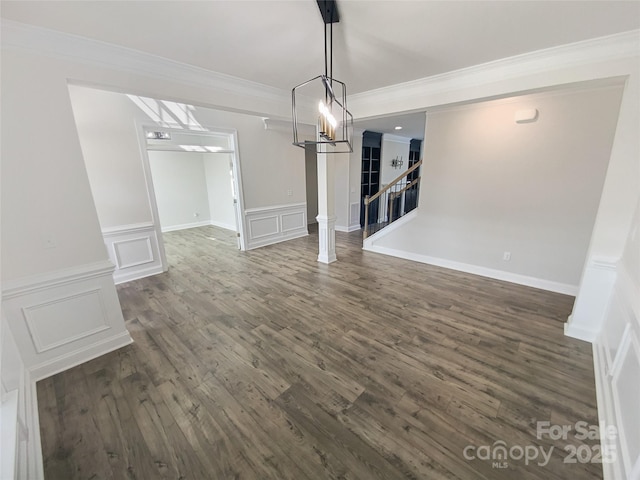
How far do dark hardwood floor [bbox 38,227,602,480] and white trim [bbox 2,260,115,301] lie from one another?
0.77m

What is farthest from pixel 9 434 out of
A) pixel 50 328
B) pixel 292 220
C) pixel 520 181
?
pixel 292 220

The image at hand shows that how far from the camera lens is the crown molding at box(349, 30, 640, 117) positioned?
1.97 metres

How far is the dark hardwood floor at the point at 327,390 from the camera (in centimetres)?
147

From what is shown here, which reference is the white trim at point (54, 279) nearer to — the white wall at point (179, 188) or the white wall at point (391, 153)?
the white wall at point (179, 188)

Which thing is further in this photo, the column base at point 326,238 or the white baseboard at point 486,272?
the column base at point 326,238

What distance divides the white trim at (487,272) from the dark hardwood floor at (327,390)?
0.64 feet

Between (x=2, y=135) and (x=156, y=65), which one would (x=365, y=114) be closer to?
(x=156, y=65)

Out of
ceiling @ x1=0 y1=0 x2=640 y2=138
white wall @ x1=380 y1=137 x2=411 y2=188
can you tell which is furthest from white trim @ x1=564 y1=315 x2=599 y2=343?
white wall @ x1=380 y1=137 x2=411 y2=188

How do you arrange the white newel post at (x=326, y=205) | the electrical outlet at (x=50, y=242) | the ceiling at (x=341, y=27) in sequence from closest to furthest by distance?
the ceiling at (x=341, y=27)
the electrical outlet at (x=50, y=242)
the white newel post at (x=326, y=205)

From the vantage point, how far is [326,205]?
4.37 meters

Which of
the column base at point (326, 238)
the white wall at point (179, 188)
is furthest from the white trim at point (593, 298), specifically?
the white wall at point (179, 188)

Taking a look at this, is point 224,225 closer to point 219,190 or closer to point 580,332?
point 219,190

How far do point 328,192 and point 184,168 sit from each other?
17.4 ft

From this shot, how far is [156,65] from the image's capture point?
2334mm
